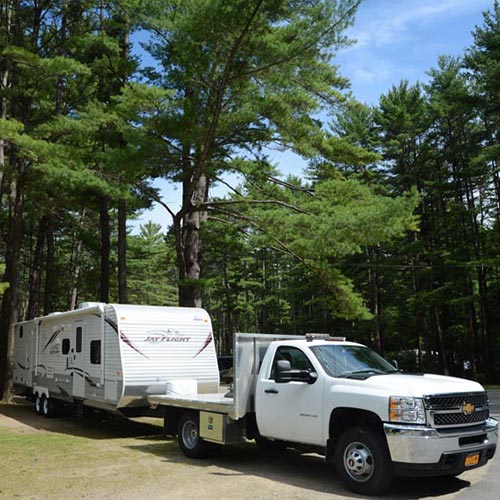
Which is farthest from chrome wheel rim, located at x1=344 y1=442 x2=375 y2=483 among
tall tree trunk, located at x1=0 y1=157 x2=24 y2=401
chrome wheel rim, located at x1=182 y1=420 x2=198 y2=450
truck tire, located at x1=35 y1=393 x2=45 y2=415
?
tall tree trunk, located at x1=0 y1=157 x2=24 y2=401

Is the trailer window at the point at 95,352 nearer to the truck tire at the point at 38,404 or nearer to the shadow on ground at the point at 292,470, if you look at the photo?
the shadow on ground at the point at 292,470

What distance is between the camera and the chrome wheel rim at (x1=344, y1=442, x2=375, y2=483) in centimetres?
707

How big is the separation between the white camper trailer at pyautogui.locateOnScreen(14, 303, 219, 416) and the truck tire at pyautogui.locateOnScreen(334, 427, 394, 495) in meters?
5.73

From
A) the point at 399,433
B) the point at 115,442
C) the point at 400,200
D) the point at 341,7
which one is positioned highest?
the point at 341,7

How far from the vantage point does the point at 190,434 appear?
9867 mm

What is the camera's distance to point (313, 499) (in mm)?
6863

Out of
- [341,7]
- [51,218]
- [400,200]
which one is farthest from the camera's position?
[51,218]

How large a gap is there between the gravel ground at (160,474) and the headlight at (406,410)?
3.18ft

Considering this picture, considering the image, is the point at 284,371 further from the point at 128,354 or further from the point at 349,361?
the point at 128,354

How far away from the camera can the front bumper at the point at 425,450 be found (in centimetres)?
665

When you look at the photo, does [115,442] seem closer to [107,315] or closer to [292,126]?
[107,315]

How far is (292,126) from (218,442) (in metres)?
10.1

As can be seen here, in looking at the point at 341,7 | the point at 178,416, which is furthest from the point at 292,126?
the point at 178,416

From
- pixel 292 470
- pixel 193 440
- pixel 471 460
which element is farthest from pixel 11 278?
pixel 471 460
